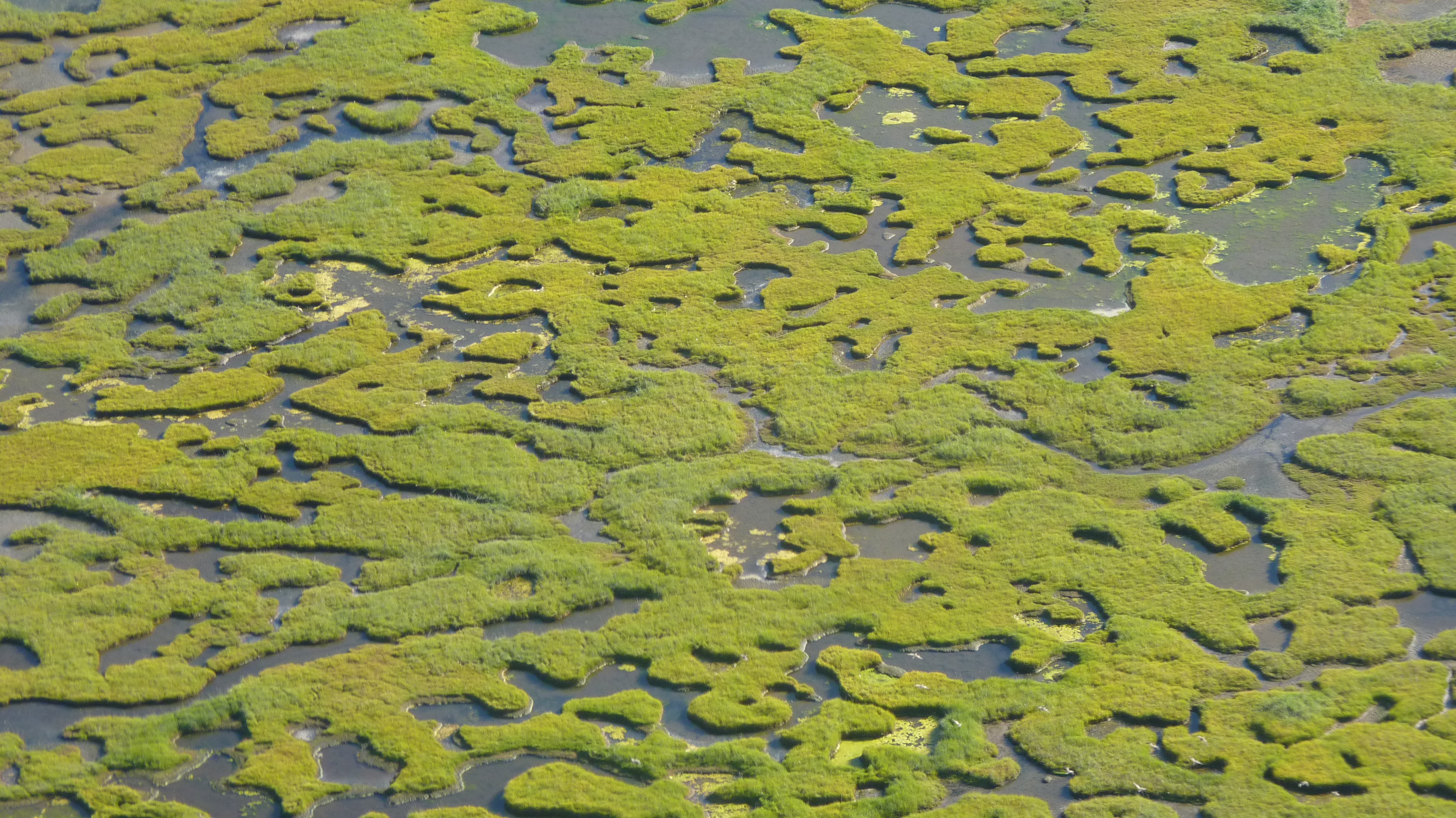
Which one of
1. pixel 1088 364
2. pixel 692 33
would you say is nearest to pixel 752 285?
pixel 1088 364

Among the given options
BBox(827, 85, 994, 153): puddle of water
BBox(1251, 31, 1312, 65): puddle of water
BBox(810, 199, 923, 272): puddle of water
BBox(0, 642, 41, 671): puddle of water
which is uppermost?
BBox(1251, 31, 1312, 65): puddle of water

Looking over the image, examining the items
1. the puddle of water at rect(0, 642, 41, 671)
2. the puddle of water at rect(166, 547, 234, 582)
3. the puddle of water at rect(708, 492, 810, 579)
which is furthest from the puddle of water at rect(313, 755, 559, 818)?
the puddle of water at rect(0, 642, 41, 671)

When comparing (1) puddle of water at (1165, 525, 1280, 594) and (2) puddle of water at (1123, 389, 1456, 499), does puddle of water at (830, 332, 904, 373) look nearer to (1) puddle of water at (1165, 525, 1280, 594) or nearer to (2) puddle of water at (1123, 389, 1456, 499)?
(2) puddle of water at (1123, 389, 1456, 499)

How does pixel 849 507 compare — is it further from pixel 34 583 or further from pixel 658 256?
pixel 34 583

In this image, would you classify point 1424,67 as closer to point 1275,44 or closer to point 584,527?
point 1275,44

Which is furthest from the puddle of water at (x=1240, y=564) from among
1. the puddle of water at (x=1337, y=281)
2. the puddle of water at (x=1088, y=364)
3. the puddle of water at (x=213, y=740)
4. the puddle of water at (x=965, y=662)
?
the puddle of water at (x=213, y=740)

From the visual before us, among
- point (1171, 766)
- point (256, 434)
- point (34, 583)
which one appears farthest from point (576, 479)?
point (1171, 766)

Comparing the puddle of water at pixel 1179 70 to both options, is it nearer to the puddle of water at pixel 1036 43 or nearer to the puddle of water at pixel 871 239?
the puddle of water at pixel 1036 43

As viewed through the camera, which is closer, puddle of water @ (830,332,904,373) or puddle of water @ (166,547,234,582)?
puddle of water @ (166,547,234,582)
